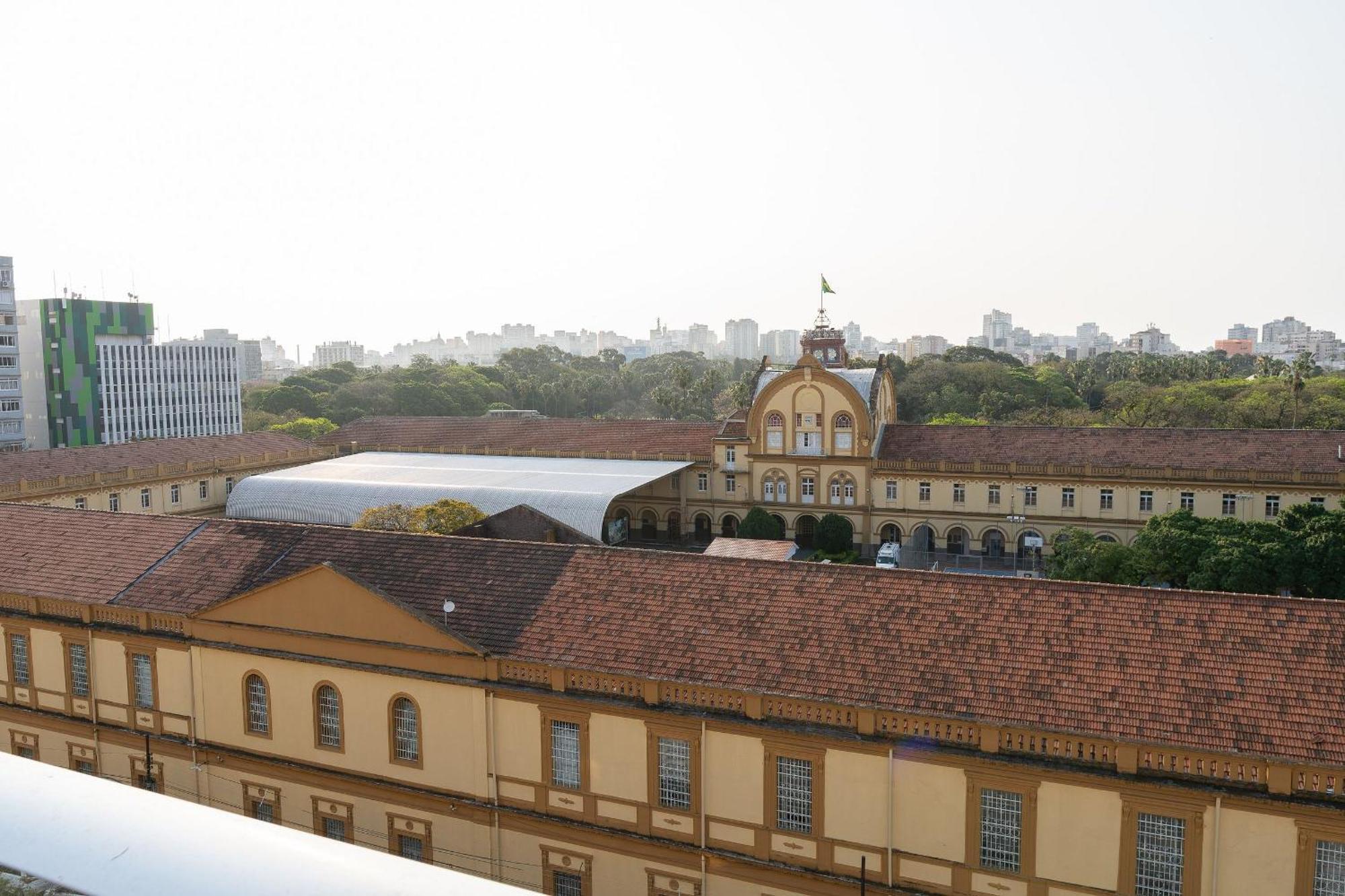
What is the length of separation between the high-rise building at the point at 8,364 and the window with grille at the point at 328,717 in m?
75.8

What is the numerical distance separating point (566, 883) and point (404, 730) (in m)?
4.52

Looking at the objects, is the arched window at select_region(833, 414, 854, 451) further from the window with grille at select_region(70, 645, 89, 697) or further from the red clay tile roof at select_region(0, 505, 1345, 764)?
the window with grille at select_region(70, 645, 89, 697)

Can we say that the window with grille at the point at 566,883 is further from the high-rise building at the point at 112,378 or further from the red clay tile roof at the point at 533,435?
the high-rise building at the point at 112,378

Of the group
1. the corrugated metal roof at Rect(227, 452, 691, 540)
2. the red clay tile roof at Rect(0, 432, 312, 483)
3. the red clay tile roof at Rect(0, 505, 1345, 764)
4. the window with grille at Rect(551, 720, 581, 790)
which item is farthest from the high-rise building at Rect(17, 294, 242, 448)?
the window with grille at Rect(551, 720, 581, 790)

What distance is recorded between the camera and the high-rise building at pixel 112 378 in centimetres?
9344

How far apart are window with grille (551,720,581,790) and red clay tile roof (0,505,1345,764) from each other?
1.30 metres

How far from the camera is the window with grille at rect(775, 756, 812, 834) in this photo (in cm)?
1752

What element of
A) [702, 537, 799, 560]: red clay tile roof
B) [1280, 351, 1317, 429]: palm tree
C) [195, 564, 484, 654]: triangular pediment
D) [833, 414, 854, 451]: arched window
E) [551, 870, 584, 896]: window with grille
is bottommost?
[551, 870, 584, 896]: window with grille

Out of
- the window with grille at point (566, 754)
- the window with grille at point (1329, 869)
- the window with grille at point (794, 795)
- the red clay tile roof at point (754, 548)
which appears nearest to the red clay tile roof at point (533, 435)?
the red clay tile roof at point (754, 548)

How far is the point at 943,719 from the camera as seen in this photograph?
16.4 meters

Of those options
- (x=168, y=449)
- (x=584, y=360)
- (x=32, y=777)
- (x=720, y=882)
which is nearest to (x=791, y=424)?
(x=168, y=449)

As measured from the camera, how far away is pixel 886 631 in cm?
1875

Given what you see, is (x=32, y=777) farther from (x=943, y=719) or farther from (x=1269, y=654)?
(x=1269, y=654)

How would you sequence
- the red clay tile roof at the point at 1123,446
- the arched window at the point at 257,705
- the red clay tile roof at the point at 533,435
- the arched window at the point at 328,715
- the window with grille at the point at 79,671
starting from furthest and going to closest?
the red clay tile roof at the point at 533,435 → the red clay tile roof at the point at 1123,446 → the window with grille at the point at 79,671 → the arched window at the point at 257,705 → the arched window at the point at 328,715
